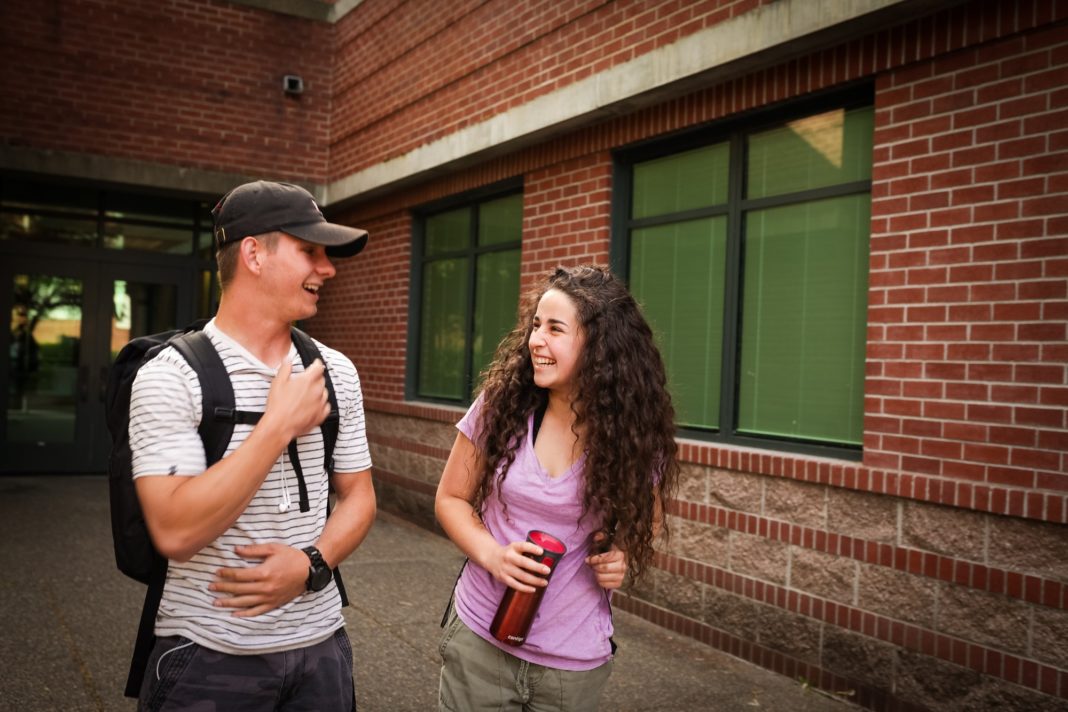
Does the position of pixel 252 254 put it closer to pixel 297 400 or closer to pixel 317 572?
pixel 297 400

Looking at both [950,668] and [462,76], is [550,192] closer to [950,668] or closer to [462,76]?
[462,76]

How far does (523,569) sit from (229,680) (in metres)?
0.70

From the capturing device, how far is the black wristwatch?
2160 millimetres

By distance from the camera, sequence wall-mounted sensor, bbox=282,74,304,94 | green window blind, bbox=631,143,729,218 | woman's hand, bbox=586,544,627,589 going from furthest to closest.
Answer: wall-mounted sensor, bbox=282,74,304,94
green window blind, bbox=631,143,729,218
woman's hand, bbox=586,544,627,589

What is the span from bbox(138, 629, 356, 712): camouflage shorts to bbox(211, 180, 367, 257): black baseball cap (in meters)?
0.91

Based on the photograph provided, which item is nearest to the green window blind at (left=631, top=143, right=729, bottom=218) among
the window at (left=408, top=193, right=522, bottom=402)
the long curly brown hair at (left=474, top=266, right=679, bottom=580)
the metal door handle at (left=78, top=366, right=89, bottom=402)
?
the window at (left=408, top=193, right=522, bottom=402)

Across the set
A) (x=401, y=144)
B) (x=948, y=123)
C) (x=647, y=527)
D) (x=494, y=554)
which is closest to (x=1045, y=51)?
(x=948, y=123)

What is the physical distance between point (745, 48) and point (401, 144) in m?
4.91

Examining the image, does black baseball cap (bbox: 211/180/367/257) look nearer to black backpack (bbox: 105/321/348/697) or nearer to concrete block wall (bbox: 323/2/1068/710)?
black backpack (bbox: 105/321/348/697)

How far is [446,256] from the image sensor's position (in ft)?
31.4

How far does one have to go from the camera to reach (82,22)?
10.4 metres

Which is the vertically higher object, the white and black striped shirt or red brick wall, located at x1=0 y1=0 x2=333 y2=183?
red brick wall, located at x1=0 y1=0 x2=333 y2=183

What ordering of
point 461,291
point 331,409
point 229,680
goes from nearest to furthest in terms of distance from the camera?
point 229,680
point 331,409
point 461,291

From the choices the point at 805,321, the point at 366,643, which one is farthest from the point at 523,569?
the point at 805,321
